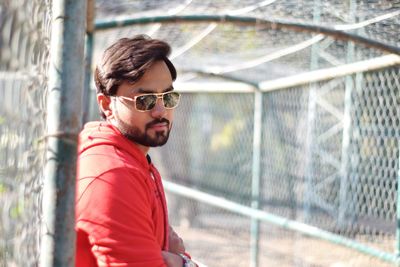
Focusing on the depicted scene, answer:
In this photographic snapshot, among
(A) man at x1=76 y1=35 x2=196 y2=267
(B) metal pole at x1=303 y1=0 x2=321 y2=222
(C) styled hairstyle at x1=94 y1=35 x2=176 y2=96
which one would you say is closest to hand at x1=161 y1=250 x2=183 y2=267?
(A) man at x1=76 y1=35 x2=196 y2=267

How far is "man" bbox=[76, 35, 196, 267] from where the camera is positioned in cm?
200

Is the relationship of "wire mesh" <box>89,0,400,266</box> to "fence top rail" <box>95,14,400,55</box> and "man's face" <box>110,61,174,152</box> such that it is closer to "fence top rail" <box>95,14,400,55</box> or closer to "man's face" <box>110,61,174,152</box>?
"fence top rail" <box>95,14,400,55</box>

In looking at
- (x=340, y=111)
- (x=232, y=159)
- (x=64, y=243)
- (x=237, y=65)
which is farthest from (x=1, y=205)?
(x=340, y=111)

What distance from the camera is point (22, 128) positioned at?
4.99 feet

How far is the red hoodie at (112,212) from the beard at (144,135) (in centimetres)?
10

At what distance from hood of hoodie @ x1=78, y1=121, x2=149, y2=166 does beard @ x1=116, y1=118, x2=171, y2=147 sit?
0.02m

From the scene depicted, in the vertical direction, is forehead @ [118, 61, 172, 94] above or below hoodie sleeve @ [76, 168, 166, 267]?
above

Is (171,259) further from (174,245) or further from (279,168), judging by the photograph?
(279,168)

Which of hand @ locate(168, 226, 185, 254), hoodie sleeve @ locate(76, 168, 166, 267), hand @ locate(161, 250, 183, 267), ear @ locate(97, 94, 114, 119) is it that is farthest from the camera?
hand @ locate(168, 226, 185, 254)

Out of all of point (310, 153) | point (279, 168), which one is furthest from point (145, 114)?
point (279, 168)

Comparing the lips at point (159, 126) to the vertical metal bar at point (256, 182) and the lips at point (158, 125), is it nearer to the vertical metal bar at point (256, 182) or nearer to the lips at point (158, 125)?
the lips at point (158, 125)

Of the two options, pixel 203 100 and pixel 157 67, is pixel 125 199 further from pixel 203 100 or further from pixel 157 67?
pixel 203 100

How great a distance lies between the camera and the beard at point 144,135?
229 centimetres

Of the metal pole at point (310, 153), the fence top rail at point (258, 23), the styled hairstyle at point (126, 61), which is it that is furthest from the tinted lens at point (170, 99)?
the metal pole at point (310, 153)
